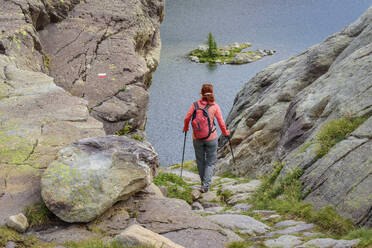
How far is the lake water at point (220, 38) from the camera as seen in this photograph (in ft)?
134

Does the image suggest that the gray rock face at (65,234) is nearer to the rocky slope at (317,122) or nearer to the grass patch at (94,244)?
the grass patch at (94,244)

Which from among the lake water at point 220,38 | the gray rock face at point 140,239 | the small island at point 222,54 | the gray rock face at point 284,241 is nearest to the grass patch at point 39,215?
the gray rock face at point 140,239

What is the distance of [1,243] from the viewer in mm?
6320

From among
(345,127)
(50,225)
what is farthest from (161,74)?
(50,225)

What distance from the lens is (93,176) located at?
7637 millimetres

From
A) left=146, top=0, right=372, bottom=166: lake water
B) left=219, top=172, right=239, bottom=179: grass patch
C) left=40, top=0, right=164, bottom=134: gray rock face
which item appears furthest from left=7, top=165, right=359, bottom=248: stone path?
left=146, top=0, right=372, bottom=166: lake water

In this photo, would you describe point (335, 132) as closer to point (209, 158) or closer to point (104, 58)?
point (209, 158)

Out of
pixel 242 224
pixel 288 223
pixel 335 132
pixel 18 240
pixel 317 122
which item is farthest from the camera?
pixel 317 122

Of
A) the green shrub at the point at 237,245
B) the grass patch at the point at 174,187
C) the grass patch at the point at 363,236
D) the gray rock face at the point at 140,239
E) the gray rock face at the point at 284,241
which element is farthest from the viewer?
the grass patch at the point at 174,187

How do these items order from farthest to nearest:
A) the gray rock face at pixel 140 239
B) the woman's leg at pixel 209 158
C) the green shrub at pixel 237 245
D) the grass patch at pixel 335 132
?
the woman's leg at pixel 209 158 < the grass patch at pixel 335 132 < the green shrub at pixel 237 245 < the gray rock face at pixel 140 239

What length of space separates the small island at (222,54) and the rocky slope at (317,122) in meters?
41.4

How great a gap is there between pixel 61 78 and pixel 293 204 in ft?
35.5

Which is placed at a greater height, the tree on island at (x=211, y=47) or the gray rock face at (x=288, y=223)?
the tree on island at (x=211, y=47)

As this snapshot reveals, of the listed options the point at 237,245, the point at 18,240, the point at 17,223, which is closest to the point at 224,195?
the point at 237,245
